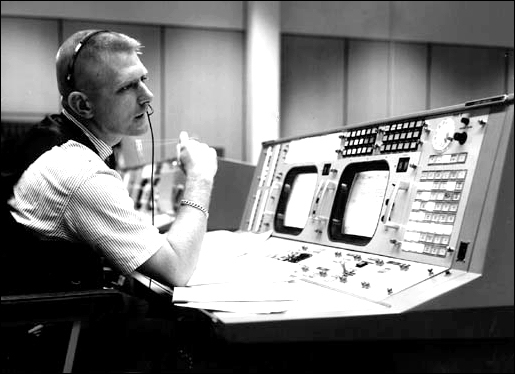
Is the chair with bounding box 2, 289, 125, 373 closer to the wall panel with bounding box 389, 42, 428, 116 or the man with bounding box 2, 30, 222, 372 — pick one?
the man with bounding box 2, 30, 222, 372

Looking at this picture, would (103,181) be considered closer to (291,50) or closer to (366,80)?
(291,50)

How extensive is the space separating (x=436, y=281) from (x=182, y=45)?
4.99m

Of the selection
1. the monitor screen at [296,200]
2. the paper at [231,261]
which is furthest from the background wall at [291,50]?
the paper at [231,261]

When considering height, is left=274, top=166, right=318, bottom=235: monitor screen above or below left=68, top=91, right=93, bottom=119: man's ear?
below

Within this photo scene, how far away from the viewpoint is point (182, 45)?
222 inches

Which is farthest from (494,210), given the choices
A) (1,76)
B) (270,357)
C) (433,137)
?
(1,76)

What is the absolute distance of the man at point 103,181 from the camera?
1129mm

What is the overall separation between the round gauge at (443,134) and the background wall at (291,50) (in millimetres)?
3558

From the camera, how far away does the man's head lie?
1.19 metres

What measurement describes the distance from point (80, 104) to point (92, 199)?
22cm

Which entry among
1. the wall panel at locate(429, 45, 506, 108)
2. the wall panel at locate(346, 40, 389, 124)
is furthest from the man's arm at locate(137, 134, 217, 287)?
the wall panel at locate(346, 40, 389, 124)

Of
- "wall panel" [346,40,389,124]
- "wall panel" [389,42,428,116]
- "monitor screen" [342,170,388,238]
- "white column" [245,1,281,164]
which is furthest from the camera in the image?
"wall panel" [346,40,389,124]

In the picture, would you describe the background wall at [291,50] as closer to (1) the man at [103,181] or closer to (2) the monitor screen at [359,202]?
(2) the monitor screen at [359,202]

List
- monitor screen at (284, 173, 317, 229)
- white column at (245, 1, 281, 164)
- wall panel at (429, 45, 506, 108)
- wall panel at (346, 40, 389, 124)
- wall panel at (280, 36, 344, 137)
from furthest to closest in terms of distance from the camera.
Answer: wall panel at (346, 40, 389, 124), white column at (245, 1, 281, 164), wall panel at (280, 36, 344, 137), wall panel at (429, 45, 506, 108), monitor screen at (284, 173, 317, 229)
